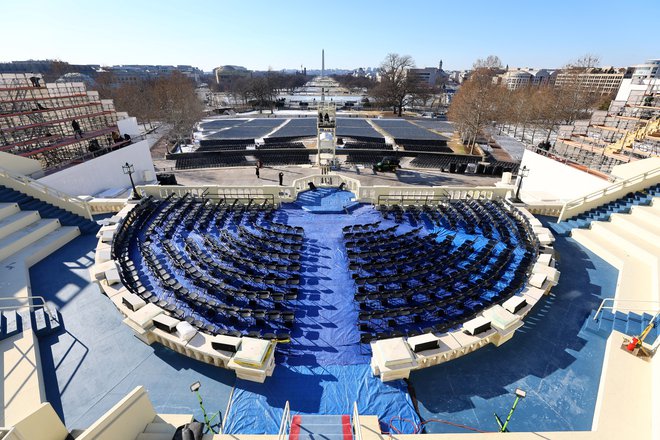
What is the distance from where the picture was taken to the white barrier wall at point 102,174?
25209 millimetres

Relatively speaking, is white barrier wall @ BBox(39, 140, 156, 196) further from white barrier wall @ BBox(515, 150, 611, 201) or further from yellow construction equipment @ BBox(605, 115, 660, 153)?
yellow construction equipment @ BBox(605, 115, 660, 153)

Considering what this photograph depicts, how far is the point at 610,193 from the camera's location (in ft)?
68.4

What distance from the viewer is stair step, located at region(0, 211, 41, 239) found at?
17266 mm

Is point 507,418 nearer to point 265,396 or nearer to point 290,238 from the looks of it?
point 265,396

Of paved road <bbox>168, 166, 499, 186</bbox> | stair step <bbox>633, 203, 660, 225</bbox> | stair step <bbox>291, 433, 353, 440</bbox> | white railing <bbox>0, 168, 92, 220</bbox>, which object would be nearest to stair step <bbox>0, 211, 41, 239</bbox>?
white railing <bbox>0, 168, 92, 220</bbox>

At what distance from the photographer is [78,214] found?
21.1 m

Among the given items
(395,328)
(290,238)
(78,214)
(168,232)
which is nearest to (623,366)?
(395,328)

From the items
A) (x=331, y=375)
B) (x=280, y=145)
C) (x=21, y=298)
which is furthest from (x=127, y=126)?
(x=331, y=375)

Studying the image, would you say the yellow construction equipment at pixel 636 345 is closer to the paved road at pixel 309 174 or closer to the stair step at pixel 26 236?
the paved road at pixel 309 174

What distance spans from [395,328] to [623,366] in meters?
7.90

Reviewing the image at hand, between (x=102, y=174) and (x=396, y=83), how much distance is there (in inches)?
3109

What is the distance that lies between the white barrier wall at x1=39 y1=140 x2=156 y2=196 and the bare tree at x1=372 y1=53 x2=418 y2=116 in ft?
230

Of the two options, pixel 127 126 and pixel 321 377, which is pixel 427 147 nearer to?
pixel 127 126

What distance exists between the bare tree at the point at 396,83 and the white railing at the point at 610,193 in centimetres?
6975
